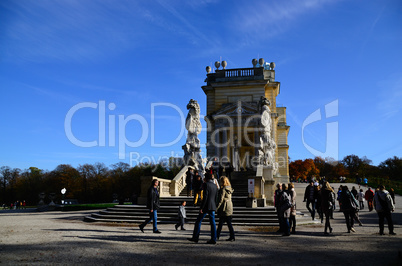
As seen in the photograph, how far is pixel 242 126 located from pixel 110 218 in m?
20.1

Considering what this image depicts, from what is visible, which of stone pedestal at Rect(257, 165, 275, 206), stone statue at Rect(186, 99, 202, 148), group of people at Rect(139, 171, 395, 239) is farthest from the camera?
stone statue at Rect(186, 99, 202, 148)

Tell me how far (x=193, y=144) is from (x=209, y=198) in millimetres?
13536

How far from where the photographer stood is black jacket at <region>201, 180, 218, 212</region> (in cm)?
846

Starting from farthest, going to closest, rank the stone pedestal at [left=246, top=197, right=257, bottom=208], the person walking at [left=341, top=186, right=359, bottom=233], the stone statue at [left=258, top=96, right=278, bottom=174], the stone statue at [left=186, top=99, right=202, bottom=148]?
the stone statue at [left=258, top=96, right=278, bottom=174] → the stone statue at [left=186, top=99, right=202, bottom=148] → the stone pedestal at [left=246, top=197, right=257, bottom=208] → the person walking at [left=341, top=186, right=359, bottom=233]

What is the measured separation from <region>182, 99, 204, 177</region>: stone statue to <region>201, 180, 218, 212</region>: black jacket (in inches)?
512

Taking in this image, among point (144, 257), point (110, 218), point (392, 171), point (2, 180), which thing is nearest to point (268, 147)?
point (110, 218)

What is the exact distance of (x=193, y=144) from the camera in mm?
22047

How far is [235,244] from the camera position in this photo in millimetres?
8469

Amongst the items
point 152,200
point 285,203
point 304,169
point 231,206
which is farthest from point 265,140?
point 304,169

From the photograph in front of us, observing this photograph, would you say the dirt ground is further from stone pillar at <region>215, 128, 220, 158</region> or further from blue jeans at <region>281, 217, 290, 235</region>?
stone pillar at <region>215, 128, 220, 158</region>

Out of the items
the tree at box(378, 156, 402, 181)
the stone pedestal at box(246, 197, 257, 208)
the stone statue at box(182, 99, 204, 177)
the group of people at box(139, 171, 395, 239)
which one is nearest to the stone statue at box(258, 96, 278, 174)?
the stone statue at box(182, 99, 204, 177)

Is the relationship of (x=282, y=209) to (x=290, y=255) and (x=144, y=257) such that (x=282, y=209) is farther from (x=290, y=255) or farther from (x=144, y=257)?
(x=144, y=257)

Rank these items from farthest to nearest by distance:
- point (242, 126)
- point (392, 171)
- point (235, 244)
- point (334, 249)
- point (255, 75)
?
point (392, 171) < point (255, 75) < point (242, 126) < point (235, 244) < point (334, 249)

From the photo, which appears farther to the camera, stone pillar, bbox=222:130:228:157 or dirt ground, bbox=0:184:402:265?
stone pillar, bbox=222:130:228:157
